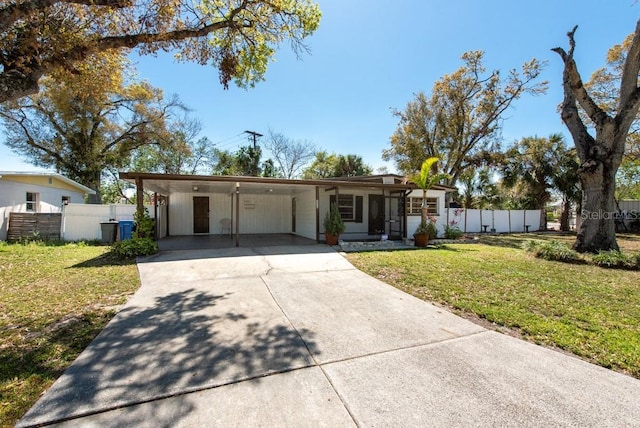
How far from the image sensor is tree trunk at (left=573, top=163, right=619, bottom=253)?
806 cm

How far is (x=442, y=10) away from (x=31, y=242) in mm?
16857

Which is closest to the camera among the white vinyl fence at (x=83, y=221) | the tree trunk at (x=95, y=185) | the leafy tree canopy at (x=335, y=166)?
the white vinyl fence at (x=83, y=221)

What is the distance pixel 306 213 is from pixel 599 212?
32.8 ft

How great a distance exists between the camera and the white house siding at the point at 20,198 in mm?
10547

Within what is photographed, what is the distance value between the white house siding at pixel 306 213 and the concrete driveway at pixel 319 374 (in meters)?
7.62

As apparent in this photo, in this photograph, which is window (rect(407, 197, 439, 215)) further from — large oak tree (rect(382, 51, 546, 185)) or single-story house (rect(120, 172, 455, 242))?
large oak tree (rect(382, 51, 546, 185))

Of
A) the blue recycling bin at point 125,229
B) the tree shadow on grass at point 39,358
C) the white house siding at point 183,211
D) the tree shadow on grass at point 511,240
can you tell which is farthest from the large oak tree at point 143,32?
the tree shadow on grass at point 511,240

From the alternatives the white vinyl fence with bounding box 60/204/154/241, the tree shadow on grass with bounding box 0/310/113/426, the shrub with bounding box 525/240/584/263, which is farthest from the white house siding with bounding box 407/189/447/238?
the tree shadow on grass with bounding box 0/310/113/426

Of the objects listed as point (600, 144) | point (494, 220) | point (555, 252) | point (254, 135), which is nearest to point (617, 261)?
point (555, 252)

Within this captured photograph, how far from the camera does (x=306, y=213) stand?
12664 mm

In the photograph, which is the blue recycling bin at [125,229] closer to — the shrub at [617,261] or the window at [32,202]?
the window at [32,202]

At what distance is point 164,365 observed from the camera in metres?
2.49

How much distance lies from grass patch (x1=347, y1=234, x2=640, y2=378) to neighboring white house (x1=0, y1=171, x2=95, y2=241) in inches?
530

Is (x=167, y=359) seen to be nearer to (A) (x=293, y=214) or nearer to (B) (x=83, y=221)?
(B) (x=83, y=221)
